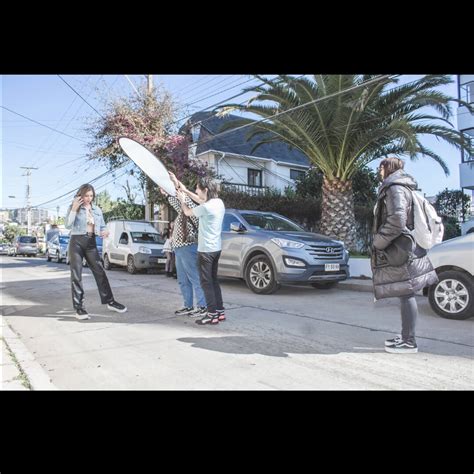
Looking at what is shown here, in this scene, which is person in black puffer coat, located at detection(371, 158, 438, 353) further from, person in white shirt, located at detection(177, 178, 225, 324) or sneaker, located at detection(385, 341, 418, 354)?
person in white shirt, located at detection(177, 178, 225, 324)

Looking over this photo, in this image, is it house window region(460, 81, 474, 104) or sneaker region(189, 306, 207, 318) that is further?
house window region(460, 81, 474, 104)

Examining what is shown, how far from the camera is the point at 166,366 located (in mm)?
3912

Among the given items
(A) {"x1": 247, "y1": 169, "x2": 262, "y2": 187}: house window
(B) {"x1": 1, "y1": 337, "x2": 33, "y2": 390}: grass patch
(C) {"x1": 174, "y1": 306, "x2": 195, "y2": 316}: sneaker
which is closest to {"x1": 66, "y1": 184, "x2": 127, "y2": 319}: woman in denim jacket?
(C) {"x1": 174, "y1": 306, "x2": 195, "y2": 316}: sneaker

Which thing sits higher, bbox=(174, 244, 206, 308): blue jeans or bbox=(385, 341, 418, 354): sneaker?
bbox=(174, 244, 206, 308): blue jeans

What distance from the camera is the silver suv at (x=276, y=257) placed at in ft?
26.4

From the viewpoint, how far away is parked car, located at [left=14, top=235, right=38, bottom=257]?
35156 mm

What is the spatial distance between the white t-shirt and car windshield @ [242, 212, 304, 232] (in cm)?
350

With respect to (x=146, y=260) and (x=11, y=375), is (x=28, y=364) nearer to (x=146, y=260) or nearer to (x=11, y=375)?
(x=11, y=375)

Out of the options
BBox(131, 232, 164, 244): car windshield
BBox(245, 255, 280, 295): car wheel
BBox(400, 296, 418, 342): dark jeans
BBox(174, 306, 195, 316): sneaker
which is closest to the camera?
BBox(400, 296, 418, 342): dark jeans

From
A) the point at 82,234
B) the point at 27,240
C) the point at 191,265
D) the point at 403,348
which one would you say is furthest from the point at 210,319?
the point at 27,240

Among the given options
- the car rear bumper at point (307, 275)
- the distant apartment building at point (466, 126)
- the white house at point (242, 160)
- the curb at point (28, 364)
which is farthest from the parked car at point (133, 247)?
the distant apartment building at point (466, 126)

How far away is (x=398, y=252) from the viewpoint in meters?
4.20
